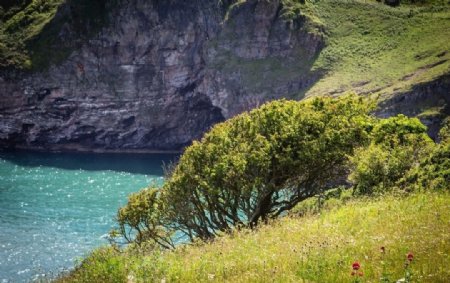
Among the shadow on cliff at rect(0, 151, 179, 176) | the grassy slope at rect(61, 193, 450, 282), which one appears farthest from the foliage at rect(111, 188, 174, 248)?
the shadow on cliff at rect(0, 151, 179, 176)

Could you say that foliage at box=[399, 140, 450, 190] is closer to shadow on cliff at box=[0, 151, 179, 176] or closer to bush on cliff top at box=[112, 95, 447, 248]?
bush on cliff top at box=[112, 95, 447, 248]

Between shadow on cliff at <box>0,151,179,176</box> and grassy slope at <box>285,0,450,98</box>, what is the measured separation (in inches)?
1588

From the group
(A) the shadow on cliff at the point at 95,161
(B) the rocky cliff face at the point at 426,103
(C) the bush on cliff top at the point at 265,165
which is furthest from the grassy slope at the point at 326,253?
(A) the shadow on cliff at the point at 95,161

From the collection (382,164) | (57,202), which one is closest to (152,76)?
(57,202)

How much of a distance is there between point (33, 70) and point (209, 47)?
156 feet

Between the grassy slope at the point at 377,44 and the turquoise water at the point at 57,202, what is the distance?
156 ft

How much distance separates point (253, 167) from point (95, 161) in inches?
3449

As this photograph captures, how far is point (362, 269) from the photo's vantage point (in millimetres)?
10570

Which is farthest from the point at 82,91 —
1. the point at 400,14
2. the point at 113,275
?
the point at 113,275

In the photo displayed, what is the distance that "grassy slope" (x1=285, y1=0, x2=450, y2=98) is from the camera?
333 feet

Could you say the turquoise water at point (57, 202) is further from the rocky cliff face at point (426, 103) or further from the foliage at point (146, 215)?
the rocky cliff face at point (426, 103)

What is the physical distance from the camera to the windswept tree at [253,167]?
33031mm

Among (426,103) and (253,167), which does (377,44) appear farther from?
(253,167)

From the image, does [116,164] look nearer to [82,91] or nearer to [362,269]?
[82,91]
